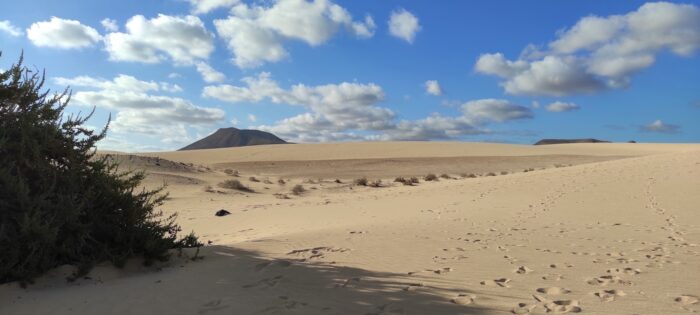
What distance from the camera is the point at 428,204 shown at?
1555cm

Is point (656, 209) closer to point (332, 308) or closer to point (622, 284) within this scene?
point (622, 284)

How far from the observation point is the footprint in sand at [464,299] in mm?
5335

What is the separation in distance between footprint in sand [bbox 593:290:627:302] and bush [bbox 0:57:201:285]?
5.91 metres

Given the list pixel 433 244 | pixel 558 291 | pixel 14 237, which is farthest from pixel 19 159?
pixel 558 291

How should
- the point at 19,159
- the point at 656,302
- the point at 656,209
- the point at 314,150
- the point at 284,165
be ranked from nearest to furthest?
the point at 656,302
the point at 19,159
the point at 656,209
the point at 284,165
the point at 314,150

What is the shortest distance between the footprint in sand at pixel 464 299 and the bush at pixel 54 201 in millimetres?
4528

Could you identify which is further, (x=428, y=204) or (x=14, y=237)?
(x=428, y=204)

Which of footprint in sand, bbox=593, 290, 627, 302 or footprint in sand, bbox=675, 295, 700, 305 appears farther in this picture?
footprint in sand, bbox=593, 290, 627, 302

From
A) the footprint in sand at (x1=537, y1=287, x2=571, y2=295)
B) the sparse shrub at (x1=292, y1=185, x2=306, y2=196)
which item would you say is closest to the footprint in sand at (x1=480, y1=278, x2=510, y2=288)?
the footprint in sand at (x1=537, y1=287, x2=571, y2=295)

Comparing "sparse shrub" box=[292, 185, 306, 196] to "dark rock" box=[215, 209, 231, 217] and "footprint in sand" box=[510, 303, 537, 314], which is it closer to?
"dark rock" box=[215, 209, 231, 217]

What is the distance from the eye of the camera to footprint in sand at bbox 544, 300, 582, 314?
488cm

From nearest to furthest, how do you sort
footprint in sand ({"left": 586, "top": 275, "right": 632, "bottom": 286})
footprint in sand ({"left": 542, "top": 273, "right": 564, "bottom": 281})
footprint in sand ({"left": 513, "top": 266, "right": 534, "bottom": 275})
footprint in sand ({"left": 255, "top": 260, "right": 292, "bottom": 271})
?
footprint in sand ({"left": 586, "top": 275, "right": 632, "bottom": 286}), footprint in sand ({"left": 542, "top": 273, "right": 564, "bottom": 281}), footprint in sand ({"left": 513, "top": 266, "right": 534, "bottom": 275}), footprint in sand ({"left": 255, "top": 260, "right": 292, "bottom": 271})

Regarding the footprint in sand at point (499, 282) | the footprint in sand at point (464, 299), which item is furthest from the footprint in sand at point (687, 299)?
the footprint in sand at point (464, 299)

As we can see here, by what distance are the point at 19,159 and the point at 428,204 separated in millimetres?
11133
